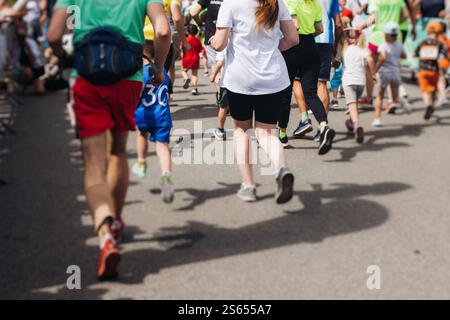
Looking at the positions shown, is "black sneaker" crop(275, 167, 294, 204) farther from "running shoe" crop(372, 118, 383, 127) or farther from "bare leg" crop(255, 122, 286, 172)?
"running shoe" crop(372, 118, 383, 127)

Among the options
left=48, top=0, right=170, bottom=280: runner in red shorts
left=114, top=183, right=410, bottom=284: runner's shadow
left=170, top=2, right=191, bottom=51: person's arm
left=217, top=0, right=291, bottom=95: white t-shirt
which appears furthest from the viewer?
left=114, top=183, right=410, bottom=284: runner's shadow

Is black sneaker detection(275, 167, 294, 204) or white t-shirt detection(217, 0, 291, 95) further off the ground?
white t-shirt detection(217, 0, 291, 95)

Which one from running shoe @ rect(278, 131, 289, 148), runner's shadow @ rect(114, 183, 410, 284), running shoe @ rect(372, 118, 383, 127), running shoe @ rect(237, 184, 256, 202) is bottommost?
runner's shadow @ rect(114, 183, 410, 284)

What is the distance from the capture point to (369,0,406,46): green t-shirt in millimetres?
1473

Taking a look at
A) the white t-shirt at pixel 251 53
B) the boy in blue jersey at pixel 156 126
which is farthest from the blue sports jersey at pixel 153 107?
the white t-shirt at pixel 251 53

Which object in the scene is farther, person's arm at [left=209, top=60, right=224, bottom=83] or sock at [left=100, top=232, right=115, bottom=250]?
person's arm at [left=209, top=60, right=224, bottom=83]

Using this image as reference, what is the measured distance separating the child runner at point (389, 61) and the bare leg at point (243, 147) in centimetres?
36

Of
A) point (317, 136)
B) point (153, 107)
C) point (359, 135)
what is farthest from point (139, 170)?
point (359, 135)

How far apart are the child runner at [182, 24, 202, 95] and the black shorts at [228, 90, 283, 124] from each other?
0.11 metres

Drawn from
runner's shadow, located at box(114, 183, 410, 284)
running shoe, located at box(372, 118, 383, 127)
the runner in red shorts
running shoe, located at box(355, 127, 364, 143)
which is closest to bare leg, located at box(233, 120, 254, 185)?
the runner in red shorts

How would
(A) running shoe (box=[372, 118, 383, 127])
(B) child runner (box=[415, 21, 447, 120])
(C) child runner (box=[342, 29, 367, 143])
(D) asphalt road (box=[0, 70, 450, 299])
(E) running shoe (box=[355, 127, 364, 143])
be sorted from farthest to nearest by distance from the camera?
(B) child runner (box=[415, 21, 447, 120]), (A) running shoe (box=[372, 118, 383, 127]), (E) running shoe (box=[355, 127, 364, 143]), (D) asphalt road (box=[0, 70, 450, 299]), (C) child runner (box=[342, 29, 367, 143])

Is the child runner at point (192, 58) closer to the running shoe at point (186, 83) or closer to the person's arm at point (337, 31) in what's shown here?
the running shoe at point (186, 83)

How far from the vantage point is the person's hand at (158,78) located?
105 centimetres
